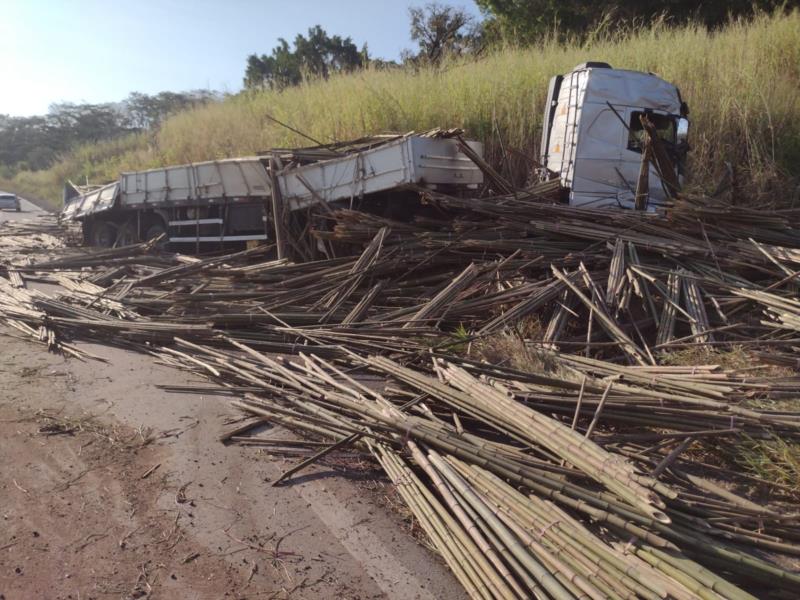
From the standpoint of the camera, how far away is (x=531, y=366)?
5.46m

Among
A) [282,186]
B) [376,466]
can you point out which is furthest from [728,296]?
[282,186]

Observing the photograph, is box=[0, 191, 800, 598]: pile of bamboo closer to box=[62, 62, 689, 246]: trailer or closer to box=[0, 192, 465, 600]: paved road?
box=[0, 192, 465, 600]: paved road

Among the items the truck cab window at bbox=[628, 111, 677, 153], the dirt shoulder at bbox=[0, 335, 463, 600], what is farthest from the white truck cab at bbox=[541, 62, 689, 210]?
the dirt shoulder at bbox=[0, 335, 463, 600]

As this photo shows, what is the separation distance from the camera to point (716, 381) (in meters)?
4.30

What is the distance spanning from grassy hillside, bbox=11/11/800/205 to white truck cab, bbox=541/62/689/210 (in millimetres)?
1718

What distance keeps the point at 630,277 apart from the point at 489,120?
8.11 meters

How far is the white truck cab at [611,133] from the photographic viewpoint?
10.2 m

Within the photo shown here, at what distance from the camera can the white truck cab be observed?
403 inches

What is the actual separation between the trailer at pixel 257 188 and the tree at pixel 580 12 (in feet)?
32.5

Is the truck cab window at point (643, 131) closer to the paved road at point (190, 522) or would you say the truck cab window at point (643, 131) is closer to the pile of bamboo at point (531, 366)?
the pile of bamboo at point (531, 366)

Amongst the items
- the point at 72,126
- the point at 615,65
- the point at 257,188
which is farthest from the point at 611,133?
the point at 72,126

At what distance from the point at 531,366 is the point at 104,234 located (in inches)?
602

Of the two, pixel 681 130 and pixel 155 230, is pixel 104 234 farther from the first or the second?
pixel 681 130

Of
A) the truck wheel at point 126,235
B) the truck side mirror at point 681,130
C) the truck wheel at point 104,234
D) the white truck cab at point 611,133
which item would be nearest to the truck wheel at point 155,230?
the truck wheel at point 126,235
